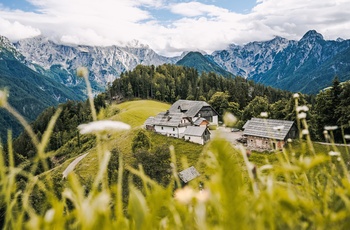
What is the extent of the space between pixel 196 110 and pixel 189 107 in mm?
6197

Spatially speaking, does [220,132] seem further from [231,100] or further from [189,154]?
[231,100]

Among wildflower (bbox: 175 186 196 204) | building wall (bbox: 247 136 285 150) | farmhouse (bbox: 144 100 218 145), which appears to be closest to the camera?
wildflower (bbox: 175 186 196 204)

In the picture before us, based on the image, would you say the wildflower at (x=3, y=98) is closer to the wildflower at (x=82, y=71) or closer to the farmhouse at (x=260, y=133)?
the wildflower at (x=82, y=71)

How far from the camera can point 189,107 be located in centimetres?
12631

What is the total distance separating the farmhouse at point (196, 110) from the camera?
120050 millimetres

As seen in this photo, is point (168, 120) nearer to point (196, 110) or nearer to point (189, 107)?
point (196, 110)

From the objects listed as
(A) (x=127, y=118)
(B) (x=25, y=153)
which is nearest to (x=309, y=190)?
(A) (x=127, y=118)

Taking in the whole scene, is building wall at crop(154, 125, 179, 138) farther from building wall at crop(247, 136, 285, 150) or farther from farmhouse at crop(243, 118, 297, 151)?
building wall at crop(247, 136, 285, 150)

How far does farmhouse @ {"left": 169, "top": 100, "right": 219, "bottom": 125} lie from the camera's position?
394ft

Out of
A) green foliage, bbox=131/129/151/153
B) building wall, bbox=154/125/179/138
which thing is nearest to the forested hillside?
building wall, bbox=154/125/179/138

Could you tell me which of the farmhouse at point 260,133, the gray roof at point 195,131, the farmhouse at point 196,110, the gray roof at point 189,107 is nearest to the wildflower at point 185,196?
the farmhouse at point 260,133

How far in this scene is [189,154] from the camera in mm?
79750

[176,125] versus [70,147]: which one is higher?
[176,125]

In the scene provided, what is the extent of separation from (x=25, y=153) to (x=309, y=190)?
5959 inches
